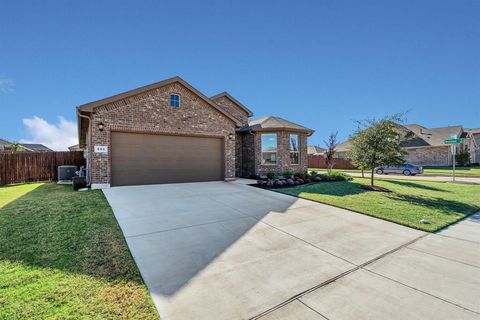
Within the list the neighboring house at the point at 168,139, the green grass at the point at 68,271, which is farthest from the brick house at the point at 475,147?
the green grass at the point at 68,271

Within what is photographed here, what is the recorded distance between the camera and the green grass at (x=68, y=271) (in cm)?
226

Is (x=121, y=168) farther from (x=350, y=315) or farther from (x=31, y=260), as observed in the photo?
(x=350, y=315)

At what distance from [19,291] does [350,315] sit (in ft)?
12.2

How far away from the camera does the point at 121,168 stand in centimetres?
992

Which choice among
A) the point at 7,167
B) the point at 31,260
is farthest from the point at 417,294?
the point at 7,167

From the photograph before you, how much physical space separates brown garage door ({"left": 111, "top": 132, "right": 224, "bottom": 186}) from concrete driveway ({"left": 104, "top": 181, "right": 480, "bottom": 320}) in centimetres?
454

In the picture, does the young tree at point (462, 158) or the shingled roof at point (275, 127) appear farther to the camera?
the young tree at point (462, 158)

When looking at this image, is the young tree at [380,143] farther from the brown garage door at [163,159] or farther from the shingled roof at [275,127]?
the brown garage door at [163,159]

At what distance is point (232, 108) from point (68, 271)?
1555 centimetres

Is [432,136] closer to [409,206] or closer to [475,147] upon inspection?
[475,147]

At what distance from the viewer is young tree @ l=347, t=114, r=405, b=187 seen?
1009 cm

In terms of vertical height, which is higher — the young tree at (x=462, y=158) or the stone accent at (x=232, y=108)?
the stone accent at (x=232, y=108)

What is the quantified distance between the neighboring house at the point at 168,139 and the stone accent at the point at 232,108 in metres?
3.60

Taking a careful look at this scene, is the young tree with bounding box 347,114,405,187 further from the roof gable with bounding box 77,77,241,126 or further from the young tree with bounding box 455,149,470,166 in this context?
the young tree with bounding box 455,149,470,166
